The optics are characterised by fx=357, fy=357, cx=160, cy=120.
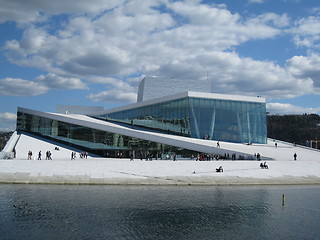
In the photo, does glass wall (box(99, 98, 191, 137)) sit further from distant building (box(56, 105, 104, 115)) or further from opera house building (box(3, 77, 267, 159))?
distant building (box(56, 105, 104, 115))

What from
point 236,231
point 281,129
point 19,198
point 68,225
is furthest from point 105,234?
point 281,129

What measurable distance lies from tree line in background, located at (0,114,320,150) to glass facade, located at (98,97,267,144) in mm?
53334

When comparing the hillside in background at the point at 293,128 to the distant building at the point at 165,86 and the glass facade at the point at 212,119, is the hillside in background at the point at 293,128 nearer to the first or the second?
the distant building at the point at 165,86

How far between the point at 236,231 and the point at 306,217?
11.7 feet

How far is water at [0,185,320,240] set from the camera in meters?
10.8

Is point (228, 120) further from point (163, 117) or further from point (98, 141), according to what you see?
point (98, 141)

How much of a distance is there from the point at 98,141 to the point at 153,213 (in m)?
21.3

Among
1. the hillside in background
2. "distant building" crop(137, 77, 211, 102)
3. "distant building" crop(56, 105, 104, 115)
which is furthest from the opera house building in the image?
the hillside in background

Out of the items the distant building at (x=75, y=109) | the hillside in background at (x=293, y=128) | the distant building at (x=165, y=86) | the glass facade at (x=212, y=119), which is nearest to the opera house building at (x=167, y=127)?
the glass facade at (x=212, y=119)

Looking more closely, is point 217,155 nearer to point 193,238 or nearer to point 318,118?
point 193,238

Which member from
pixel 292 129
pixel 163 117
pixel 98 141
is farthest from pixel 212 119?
pixel 292 129

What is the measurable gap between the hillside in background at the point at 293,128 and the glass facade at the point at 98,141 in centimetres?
6228

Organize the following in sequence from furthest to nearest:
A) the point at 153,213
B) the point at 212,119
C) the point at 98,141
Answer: the point at 212,119 < the point at 98,141 < the point at 153,213

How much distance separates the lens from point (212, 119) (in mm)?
34531
